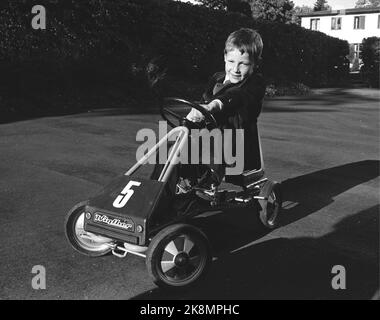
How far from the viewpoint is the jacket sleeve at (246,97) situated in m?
3.96

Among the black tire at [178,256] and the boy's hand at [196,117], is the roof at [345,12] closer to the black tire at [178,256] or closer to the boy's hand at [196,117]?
the boy's hand at [196,117]

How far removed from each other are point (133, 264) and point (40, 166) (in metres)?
3.13

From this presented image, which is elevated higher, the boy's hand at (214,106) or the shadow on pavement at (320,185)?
the boy's hand at (214,106)

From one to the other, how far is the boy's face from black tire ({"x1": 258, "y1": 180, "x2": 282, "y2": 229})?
3.27ft

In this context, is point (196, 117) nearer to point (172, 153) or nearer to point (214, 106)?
point (214, 106)

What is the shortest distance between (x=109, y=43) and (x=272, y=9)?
1512 inches

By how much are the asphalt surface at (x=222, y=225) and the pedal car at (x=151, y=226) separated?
0.14m

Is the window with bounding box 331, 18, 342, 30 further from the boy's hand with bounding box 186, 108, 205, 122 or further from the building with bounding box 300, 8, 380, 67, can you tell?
the boy's hand with bounding box 186, 108, 205, 122

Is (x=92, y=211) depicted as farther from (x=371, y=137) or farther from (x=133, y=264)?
(x=371, y=137)

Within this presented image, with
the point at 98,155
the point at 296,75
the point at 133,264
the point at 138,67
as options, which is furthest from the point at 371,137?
the point at 296,75

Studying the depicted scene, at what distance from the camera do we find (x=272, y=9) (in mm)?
48344

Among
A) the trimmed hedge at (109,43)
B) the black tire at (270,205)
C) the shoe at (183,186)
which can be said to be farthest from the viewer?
the trimmed hedge at (109,43)

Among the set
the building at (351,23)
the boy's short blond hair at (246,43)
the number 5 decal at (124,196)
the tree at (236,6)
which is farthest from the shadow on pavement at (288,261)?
the building at (351,23)
